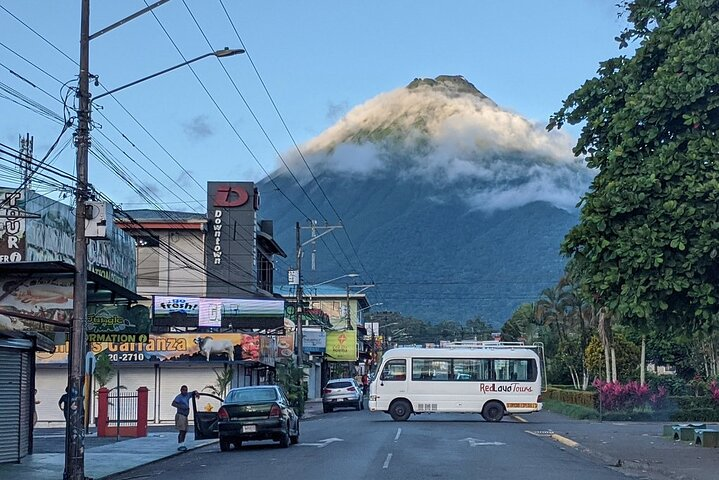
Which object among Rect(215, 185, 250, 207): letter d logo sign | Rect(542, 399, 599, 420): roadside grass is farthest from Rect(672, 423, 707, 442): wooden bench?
Rect(215, 185, 250, 207): letter d logo sign

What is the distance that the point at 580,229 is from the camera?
19.3m

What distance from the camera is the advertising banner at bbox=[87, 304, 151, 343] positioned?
24422 mm

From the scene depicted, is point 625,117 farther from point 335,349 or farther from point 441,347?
point 335,349

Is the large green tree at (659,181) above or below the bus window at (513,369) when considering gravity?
above

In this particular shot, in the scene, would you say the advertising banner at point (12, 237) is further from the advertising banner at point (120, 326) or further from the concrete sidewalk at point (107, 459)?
the concrete sidewalk at point (107, 459)

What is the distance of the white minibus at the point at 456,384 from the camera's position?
134ft

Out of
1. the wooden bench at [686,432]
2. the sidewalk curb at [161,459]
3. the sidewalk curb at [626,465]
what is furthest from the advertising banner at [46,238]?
the wooden bench at [686,432]

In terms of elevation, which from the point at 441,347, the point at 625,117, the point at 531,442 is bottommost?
the point at 531,442

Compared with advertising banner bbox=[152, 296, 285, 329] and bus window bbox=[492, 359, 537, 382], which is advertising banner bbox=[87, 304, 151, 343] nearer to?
bus window bbox=[492, 359, 537, 382]

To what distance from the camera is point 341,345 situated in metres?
76.2

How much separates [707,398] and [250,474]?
29.7 meters

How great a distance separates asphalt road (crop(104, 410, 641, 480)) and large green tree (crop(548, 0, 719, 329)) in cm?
352

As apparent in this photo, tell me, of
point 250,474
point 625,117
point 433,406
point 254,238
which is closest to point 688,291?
point 625,117

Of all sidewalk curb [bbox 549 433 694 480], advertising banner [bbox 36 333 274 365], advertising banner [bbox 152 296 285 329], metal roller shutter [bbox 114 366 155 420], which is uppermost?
advertising banner [bbox 152 296 285 329]
